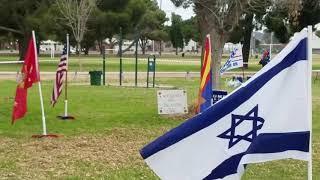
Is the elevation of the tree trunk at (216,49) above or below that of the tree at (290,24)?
below

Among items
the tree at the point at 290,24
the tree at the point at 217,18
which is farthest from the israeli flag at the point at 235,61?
the tree at the point at 217,18

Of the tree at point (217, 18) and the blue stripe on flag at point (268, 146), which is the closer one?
the blue stripe on flag at point (268, 146)

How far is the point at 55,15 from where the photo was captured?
160 ft

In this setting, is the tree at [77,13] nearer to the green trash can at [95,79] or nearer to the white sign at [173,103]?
the green trash can at [95,79]

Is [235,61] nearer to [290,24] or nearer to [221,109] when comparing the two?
[290,24]

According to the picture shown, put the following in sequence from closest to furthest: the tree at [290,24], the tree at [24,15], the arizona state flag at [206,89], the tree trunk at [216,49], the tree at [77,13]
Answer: the arizona state flag at [206,89] < the tree trunk at [216,49] < the tree at [290,24] < the tree at [77,13] < the tree at [24,15]

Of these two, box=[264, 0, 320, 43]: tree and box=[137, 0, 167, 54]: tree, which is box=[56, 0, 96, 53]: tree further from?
box=[137, 0, 167, 54]: tree

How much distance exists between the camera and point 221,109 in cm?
434

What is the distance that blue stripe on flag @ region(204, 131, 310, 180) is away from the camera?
4301 mm

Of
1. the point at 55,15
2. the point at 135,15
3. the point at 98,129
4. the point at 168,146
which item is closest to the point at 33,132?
the point at 98,129

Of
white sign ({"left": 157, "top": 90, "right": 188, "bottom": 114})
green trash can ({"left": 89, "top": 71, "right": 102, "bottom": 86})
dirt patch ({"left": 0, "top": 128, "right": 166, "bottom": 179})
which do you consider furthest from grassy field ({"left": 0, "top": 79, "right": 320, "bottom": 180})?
green trash can ({"left": 89, "top": 71, "right": 102, "bottom": 86})

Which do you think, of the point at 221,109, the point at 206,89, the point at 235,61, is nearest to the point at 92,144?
the point at 206,89

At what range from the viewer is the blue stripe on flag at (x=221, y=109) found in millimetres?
4336

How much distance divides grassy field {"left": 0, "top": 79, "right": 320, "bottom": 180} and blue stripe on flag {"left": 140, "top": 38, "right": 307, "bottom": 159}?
3634 mm
